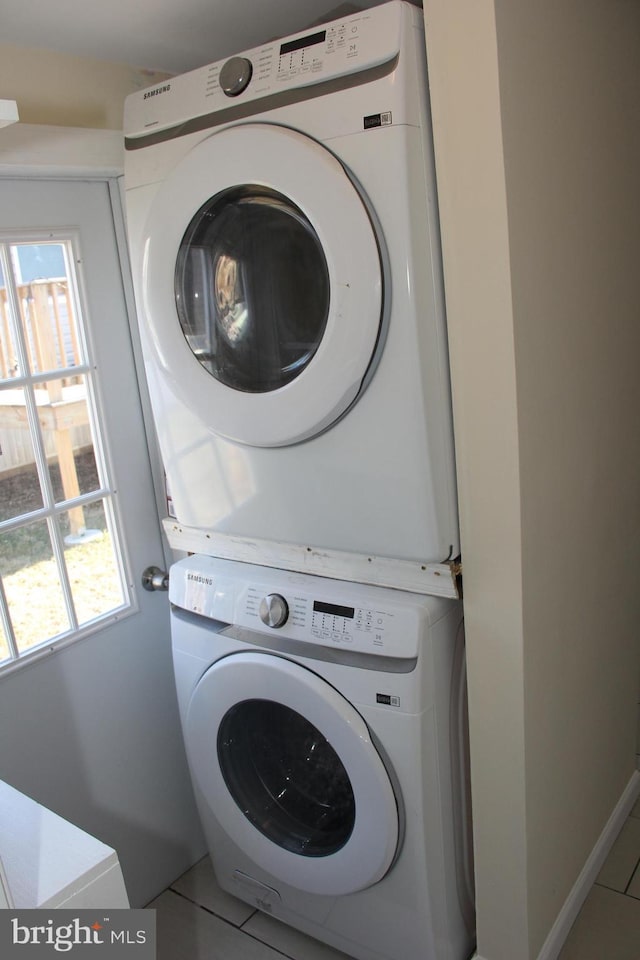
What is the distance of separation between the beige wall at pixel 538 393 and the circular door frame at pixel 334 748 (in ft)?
0.63

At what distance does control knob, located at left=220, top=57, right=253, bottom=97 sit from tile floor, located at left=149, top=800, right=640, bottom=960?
171cm

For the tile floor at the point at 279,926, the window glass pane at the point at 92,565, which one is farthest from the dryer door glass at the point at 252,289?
the tile floor at the point at 279,926

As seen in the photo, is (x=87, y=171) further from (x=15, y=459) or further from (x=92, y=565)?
(x=92, y=565)

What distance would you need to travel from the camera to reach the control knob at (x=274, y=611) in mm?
1553

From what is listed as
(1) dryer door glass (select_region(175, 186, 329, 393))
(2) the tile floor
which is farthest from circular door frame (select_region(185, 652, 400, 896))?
(1) dryer door glass (select_region(175, 186, 329, 393))

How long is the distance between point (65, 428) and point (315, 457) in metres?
0.64

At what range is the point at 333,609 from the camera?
1.51 metres

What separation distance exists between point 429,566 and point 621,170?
3.01 feet

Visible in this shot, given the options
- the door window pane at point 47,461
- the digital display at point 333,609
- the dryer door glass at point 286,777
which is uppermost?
the door window pane at point 47,461

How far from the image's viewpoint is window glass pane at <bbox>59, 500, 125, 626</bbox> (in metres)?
1.79

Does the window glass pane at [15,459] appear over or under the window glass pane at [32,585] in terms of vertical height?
over

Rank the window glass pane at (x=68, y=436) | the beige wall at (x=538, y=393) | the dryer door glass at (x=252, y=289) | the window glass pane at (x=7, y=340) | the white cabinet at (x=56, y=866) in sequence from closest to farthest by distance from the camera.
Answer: the white cabinet at (x=56, y=866), the beige wall at (x=538, y=393), the dryer door glass at (x=252, y=289), the window glass pane at (x=7, y=340), the window glass pane at (x=68, y=436)

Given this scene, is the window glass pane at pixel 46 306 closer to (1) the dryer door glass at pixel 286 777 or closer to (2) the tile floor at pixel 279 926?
(1) the dryer door glass at pixel 286 777

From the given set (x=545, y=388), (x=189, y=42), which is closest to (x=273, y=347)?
(x=545, y=388)
